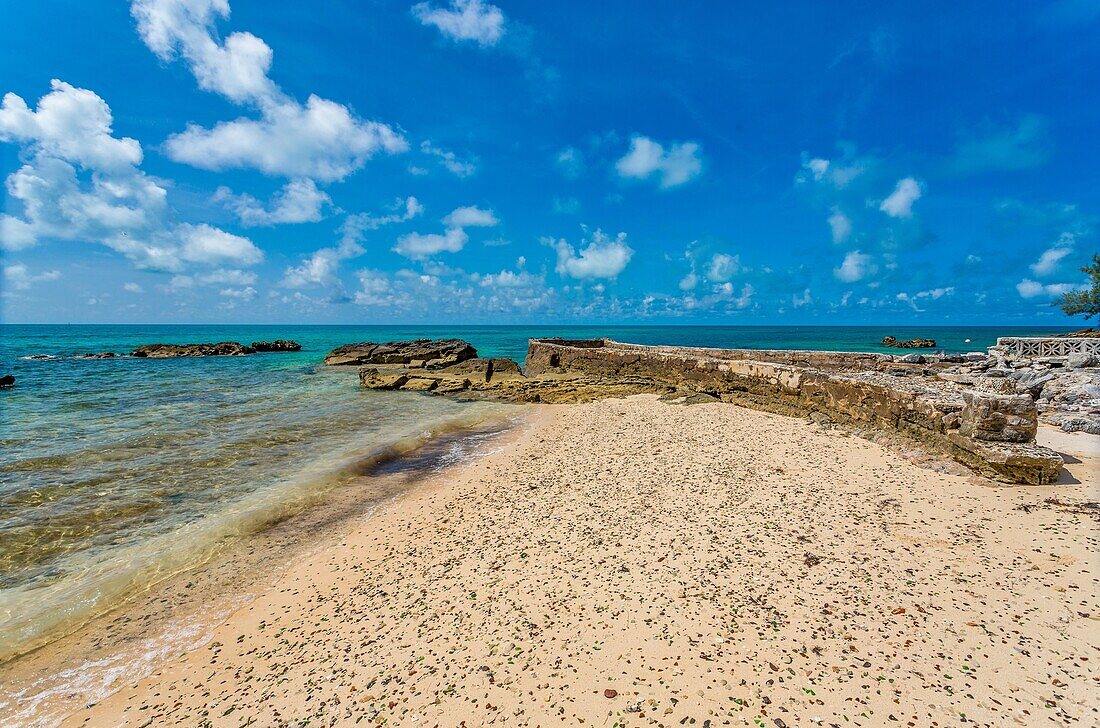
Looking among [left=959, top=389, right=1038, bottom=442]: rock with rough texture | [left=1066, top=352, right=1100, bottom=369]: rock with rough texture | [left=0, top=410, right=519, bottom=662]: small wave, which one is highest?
[left=1066, top=352, right=1100, bottom=369]: rock with rough texture

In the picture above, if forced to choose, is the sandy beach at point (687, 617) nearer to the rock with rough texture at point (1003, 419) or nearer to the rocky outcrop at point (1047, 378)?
the rock with rough texture at point (1003, 419)

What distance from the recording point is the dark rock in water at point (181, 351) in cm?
4153

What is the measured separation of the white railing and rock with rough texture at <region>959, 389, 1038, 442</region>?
68.3 ft

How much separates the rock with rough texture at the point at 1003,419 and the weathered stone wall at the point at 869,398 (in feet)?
0.04

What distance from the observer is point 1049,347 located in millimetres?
21203

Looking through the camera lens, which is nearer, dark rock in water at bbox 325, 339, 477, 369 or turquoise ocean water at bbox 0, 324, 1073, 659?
turquoise ocean water at bbox 0, 324, 1073, 659

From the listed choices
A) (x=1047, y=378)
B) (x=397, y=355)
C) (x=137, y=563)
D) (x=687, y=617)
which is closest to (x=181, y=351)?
(x=397, y=355)

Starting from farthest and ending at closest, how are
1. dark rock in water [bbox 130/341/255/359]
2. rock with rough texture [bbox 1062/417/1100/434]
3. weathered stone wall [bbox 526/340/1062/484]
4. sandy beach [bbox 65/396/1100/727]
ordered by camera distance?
dark rock in water [bbox 130/341/255/359] → rock with rough texture [bbox 1062/417/1100/434] → weathered stone wall [bbox 526/340/1062/484] → sandy beach [bbox 65/396/1100/727]

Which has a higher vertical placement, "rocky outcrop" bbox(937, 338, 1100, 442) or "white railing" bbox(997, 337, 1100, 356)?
"white railing" bbox(997, 337, 1100, 356)

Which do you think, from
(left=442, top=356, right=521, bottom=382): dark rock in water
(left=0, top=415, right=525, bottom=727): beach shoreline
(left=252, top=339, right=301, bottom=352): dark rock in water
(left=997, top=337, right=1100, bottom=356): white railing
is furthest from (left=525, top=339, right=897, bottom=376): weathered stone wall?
(left=252, top=339, right=301, bottom=352): dark rock in water

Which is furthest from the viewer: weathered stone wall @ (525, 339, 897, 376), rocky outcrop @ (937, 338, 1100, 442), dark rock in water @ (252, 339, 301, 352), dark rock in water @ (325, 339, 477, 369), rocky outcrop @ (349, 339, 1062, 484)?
dark rock in water @ (252, 339, 301, 352)

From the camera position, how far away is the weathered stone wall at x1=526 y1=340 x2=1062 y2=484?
21.8ft

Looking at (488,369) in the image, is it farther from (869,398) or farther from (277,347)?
(277,347)

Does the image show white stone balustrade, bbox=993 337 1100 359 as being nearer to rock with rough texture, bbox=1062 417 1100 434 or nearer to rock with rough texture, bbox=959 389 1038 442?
rock with rough texture, bbox=1062 417 1100 434
